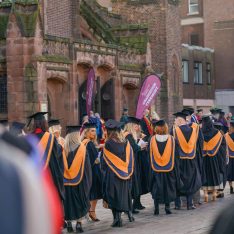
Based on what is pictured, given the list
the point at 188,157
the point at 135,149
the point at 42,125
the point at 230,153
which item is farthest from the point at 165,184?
the point at 230,153

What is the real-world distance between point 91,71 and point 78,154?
14.8m

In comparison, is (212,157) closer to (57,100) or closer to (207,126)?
(207,126)

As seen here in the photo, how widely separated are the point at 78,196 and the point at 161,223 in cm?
153

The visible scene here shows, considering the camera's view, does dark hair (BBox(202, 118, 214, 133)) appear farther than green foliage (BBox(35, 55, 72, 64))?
No

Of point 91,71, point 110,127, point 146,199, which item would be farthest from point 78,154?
point 91,71

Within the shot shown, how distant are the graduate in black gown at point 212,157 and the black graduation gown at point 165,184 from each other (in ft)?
5.71

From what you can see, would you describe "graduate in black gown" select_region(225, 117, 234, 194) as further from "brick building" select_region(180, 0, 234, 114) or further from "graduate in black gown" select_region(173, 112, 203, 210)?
"brick building" select_region(180, 0, 234, 114)

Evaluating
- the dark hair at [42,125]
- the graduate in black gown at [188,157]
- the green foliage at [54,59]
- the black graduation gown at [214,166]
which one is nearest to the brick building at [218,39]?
the green foliage at [54,59]

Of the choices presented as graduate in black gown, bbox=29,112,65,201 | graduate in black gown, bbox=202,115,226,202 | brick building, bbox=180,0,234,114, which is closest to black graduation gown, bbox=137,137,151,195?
graduate in black gown, bbox=202,115,226,202

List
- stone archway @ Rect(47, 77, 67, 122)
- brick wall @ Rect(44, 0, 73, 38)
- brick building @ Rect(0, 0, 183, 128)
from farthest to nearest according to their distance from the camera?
brick wall @ Rect(44, 0, 73, 38), stone archway @ Rect(47, 77, 67, 122), brick building @ Rect(0, 0, 183, 128)

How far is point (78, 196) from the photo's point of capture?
468 inches

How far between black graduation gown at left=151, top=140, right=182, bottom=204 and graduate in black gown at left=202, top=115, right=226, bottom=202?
1741 millimetres

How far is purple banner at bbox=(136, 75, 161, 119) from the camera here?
71.7 ft

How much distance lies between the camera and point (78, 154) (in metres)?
11.9
